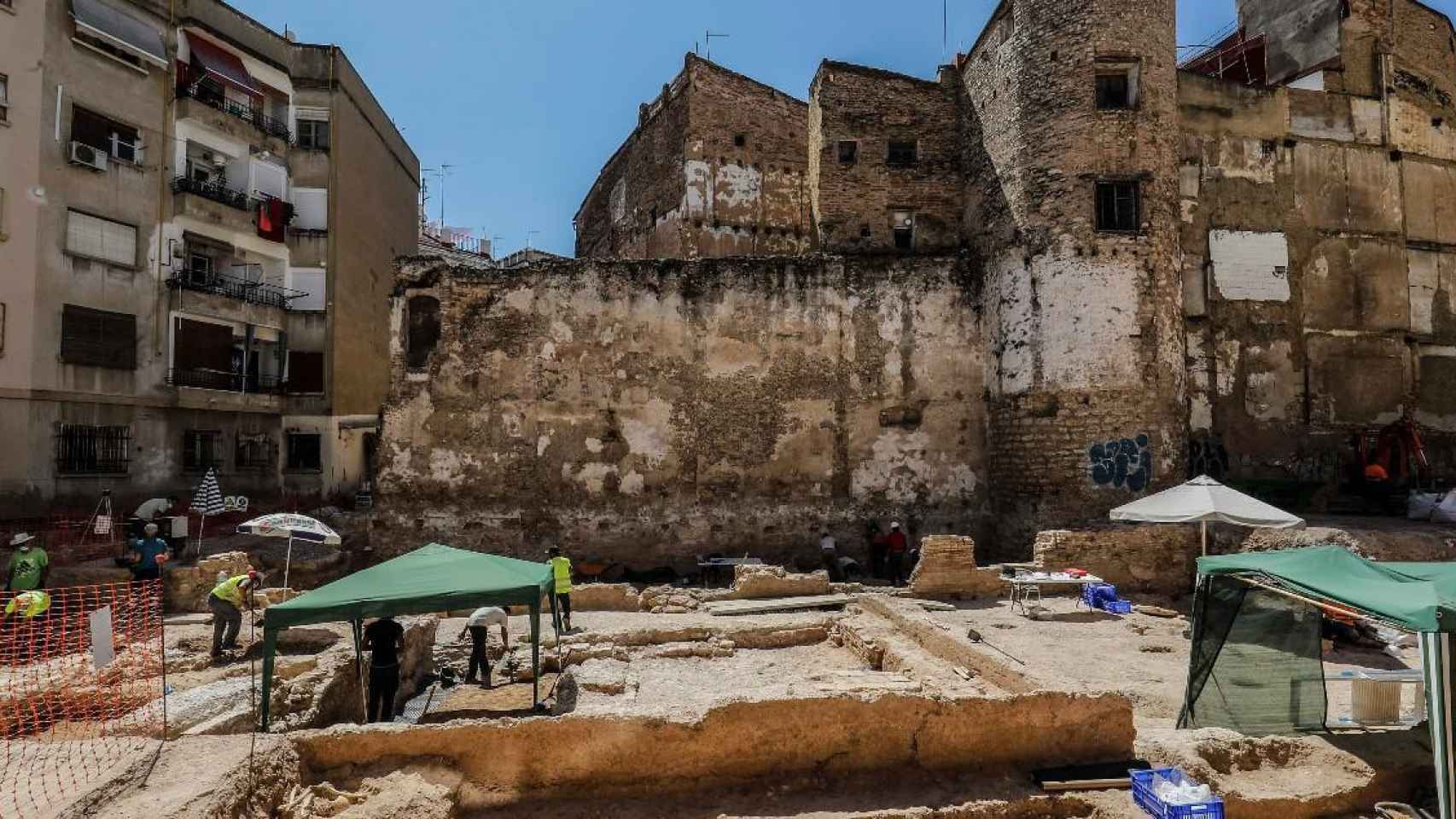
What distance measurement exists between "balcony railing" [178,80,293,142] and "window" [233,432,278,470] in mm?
9888

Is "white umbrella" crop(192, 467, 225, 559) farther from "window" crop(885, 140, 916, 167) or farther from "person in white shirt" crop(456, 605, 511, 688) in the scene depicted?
"window" crop(885, 140, 916, 167)

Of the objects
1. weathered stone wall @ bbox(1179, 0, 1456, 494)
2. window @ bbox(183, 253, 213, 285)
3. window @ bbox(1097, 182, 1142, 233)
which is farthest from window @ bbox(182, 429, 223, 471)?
weathered stone wall @ bbox(1179, 0, 1456, 494)

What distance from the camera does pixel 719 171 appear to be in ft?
90.5

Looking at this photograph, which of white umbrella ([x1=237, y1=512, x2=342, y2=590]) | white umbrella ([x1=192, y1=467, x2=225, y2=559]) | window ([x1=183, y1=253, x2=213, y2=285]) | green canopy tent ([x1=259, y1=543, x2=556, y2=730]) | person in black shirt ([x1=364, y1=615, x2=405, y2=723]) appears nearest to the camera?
green canopy tent ([x1=259, y1=543, x2=556, y2=730])

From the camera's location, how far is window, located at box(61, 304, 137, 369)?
68.0ft

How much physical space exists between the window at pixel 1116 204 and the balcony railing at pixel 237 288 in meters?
24.0

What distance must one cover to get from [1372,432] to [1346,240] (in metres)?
4.86

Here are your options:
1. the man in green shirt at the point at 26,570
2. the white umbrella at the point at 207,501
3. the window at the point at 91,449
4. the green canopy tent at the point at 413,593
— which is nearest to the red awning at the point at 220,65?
the window at the point at 91,449

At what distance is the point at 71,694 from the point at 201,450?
736 inches

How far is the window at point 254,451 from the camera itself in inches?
1003

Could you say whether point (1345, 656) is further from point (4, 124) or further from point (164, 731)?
point (4, 124)

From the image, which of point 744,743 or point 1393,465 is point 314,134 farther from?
point 1393,465

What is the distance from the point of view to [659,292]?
1817cm

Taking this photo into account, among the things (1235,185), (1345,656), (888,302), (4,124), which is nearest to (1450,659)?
(1345,656)
